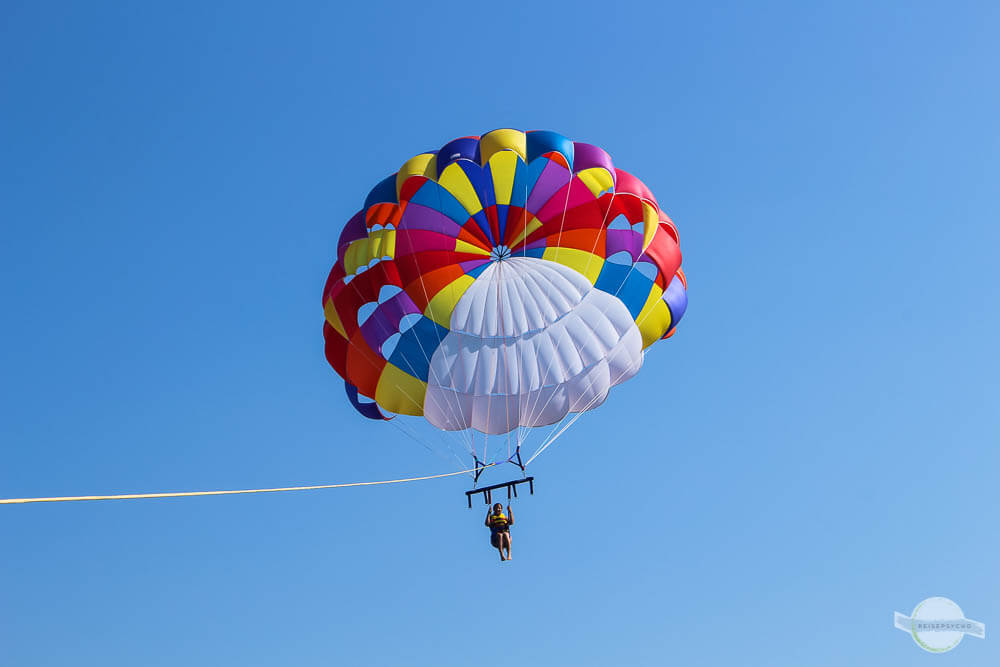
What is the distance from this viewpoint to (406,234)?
16.2 meters

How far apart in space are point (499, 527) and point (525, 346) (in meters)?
2.84

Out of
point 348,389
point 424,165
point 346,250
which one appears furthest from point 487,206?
point 348,389

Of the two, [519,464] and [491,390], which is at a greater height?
[491,390]

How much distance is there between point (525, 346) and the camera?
647 inches

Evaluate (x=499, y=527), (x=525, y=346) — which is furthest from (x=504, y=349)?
(x=499, y=527)

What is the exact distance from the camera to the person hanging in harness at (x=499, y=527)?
15.3m

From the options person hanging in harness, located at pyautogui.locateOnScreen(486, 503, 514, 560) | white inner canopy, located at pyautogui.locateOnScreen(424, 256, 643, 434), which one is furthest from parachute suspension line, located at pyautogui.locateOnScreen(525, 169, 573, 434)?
person hanging in harness, located at pyautogui.locateOnScreen(486, 503, 514, 560)

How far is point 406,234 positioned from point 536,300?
2.23m

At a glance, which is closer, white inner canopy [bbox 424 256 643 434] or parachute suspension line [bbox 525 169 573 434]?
parachute suspension line [bbox 525 169 573 434]

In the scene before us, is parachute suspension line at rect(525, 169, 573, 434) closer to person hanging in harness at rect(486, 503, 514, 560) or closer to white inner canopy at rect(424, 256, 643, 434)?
white inner canopy at rect(424, 256, 643, 434)

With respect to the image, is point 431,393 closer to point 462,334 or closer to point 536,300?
point 462,334

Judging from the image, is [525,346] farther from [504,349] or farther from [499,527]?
[499,527]

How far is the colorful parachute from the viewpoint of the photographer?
53.1ft

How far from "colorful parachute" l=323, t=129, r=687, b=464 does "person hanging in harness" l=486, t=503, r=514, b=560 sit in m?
1.55
